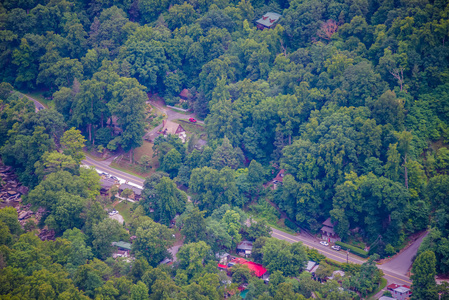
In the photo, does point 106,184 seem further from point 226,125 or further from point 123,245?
point 226,125

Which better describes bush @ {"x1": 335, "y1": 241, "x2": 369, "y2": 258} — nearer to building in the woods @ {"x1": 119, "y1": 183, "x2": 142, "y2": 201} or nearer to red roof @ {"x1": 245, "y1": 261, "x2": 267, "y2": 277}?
red roof @ {"x1": 245, "y1": 261, "x2": 267, "y2": 277}

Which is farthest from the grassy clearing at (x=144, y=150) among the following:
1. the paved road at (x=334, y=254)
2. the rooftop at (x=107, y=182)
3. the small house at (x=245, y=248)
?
the paved road at (x=334, y=254)

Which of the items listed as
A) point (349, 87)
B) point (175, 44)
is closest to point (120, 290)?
point (349, 87)

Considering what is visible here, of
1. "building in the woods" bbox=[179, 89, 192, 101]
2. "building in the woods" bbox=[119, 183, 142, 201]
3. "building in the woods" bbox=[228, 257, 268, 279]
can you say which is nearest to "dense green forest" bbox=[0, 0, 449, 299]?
"building in the woods" bbox=[179, 89, 192, 101]

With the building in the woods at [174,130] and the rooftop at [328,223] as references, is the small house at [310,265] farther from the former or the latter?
the building in the woods at [174,130]

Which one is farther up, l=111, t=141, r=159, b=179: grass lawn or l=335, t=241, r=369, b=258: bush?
l=111, t=141, r=159, b=179: grass lawn

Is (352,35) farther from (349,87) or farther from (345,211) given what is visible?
(345,211)

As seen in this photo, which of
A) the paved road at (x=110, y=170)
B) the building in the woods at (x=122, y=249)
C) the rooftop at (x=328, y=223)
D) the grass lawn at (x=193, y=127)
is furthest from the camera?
the grass lawn at (x=193, y=127)
